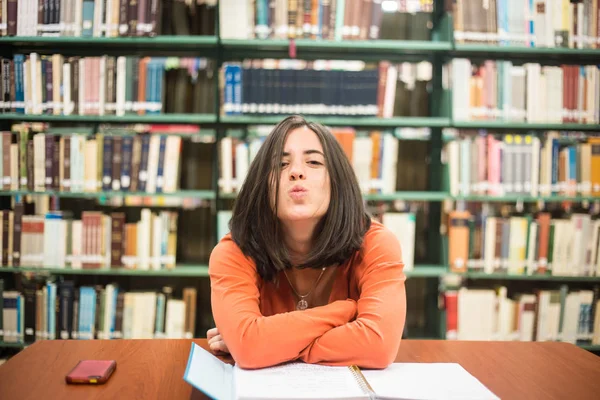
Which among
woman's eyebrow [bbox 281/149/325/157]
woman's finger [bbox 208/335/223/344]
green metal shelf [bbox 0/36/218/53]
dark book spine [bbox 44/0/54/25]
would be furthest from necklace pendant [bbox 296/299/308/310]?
dark book spine [bbox 44/0/54/25]

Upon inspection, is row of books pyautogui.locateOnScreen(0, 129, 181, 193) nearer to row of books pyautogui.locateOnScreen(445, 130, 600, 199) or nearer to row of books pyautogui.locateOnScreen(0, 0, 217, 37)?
row of books pyautogui.locateOnScreen(0, 0, 217, 37)

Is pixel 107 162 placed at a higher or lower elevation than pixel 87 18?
lower

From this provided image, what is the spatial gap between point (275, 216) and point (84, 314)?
5.37ft

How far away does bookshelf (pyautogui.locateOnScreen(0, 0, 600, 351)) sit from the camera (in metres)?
2.38

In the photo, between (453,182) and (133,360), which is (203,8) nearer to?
(453,182)

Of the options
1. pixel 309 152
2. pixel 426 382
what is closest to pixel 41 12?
pixel 309 152

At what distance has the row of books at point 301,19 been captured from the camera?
7.71 feet

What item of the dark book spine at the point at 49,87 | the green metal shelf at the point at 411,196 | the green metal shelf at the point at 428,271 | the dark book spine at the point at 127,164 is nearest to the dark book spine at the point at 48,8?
the dark book spine at the point at 49,87

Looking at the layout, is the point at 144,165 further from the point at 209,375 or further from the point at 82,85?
the point at 209,375

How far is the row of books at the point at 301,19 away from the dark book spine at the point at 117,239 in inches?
39.6

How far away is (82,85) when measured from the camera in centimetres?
238

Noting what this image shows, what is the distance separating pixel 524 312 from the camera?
7.95ft

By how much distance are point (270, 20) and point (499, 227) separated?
58.5 inches

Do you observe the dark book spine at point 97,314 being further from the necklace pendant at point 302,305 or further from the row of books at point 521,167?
the row of books at point 521,167
